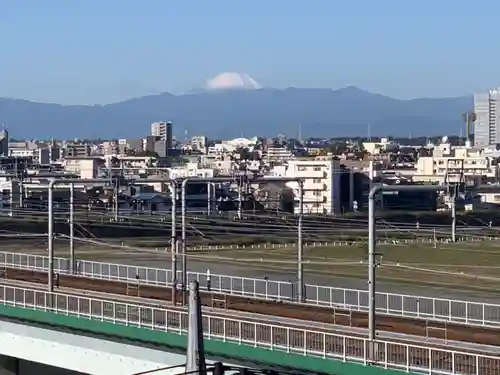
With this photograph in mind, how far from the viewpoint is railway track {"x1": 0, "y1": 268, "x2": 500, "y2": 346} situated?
1656cm

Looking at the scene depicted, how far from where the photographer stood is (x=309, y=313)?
1872 cm

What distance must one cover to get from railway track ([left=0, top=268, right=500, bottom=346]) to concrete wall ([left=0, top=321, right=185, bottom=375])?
298 centimetres

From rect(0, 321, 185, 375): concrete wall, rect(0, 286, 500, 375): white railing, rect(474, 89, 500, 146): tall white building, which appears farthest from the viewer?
rect(474, 89, 500, 146): tall white building

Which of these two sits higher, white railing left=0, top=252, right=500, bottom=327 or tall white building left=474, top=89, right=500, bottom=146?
tall white building left=474, top=89, right=500, bottom=146

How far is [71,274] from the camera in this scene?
81.9 ft

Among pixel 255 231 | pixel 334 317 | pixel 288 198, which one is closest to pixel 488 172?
pixel 288 198

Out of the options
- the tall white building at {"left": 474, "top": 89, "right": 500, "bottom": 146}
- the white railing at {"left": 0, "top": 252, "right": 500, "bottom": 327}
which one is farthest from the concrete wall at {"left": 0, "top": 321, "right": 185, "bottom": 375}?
the tall white building at {"left": 474, "top": 89, "right": 500, "bottom": 146}

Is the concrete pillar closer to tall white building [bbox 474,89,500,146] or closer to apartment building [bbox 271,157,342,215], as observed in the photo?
apartment building [bbox 271,157,342,215]

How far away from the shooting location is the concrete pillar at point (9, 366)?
18555 mm

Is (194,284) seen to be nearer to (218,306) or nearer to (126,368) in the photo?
(126,368)

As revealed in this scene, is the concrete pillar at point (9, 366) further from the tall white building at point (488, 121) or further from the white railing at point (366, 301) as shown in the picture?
the tall white building at point (488, 121)

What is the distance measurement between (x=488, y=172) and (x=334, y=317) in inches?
2942

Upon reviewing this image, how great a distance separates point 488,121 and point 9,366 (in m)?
178

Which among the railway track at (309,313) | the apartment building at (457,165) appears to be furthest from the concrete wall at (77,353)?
the apartment building at (457,165)
